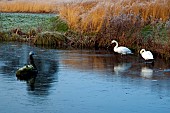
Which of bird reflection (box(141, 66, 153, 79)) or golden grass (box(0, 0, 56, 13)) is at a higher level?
golden grass (box(0, 0, 56, 13))

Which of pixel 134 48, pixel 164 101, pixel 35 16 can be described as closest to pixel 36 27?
pixel 35 16

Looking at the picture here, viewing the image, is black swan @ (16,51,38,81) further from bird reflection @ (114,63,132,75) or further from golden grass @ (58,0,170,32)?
golden grass @ (58,0,170,32)

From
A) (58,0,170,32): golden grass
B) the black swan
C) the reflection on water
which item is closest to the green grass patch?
(58,0,170,32): golden grass

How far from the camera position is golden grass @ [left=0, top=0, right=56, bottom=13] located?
33.5 m

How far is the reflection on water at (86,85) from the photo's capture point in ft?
36.6

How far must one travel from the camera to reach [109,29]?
2139cm

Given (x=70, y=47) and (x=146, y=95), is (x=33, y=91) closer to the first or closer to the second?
(x=146, y=95)

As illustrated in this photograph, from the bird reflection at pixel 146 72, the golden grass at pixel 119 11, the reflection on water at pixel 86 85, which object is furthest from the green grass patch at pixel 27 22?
the bird reflection at pixel 146 72

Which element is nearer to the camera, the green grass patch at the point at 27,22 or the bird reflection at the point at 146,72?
the bird reflection at the point at 146,72

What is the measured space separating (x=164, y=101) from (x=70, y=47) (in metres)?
10.3

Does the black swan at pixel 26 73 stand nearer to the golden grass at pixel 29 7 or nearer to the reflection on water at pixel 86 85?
the reflection on water at pixel 86 85

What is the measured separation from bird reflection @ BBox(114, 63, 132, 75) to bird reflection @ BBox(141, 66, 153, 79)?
55 centimetres

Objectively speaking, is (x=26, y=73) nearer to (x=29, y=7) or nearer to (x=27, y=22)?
(x=27, y=22)

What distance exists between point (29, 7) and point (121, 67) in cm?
1804
